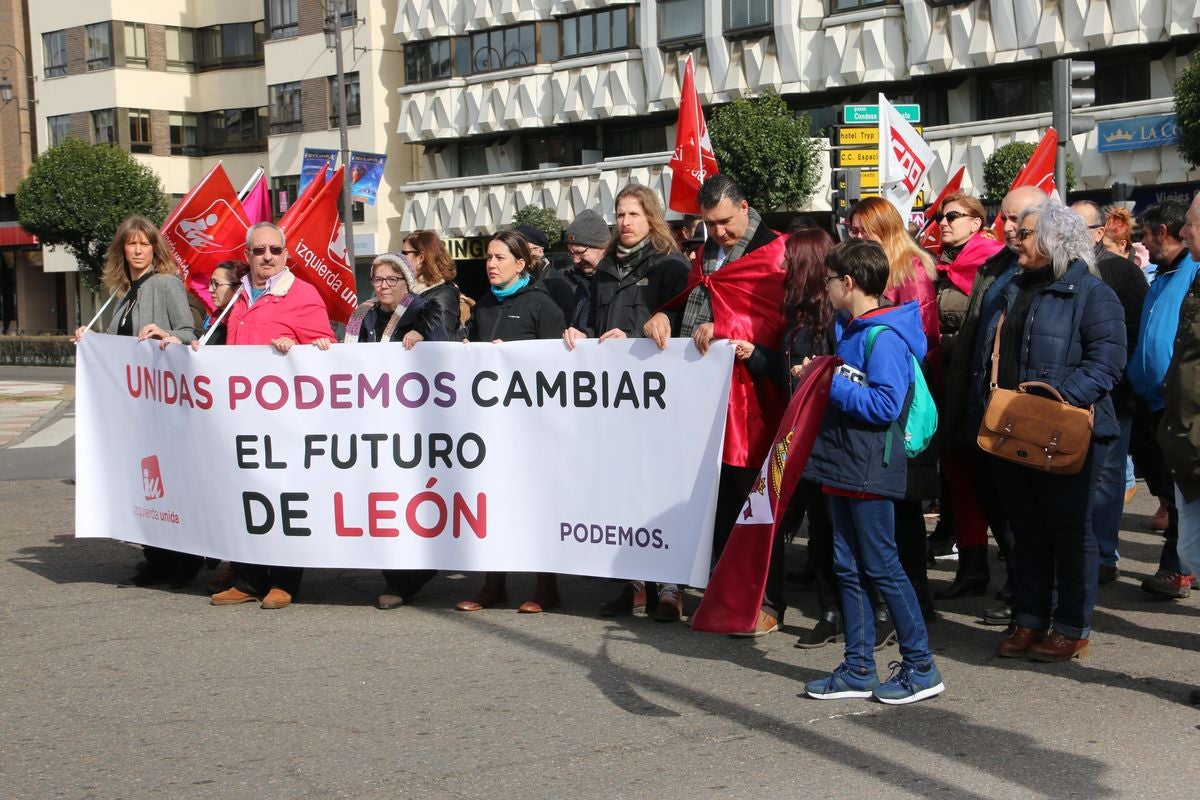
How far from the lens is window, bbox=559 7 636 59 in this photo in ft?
134

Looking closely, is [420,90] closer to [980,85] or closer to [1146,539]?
[980,85]

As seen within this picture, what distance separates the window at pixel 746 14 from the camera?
122 ft

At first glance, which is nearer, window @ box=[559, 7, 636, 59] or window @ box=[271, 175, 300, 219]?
window @ box=[559, 7, 636, 59]

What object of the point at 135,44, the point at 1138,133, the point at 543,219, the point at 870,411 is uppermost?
the point at 135,44

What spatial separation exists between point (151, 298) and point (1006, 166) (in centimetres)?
2477

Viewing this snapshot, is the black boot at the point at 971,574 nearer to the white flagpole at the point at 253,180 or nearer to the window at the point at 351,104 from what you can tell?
the white flagpole at the point at 253,180

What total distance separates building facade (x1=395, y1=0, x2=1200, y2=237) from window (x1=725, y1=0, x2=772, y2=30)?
5 centimetres

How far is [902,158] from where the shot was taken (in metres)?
13.9

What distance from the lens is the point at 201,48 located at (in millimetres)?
56844

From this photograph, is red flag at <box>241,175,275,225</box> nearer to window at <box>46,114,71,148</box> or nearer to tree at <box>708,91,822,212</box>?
Answer: tree at <box>708,91,822,212</box>

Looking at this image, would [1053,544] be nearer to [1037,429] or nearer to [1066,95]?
[1037,429]

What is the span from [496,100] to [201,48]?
58.8ft

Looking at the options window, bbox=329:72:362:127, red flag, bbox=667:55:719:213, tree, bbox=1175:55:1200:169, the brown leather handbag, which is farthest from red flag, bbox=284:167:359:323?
window, bbox=329:72:362:127

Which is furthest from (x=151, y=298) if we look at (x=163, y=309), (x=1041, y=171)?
(x=1041, y=171)
